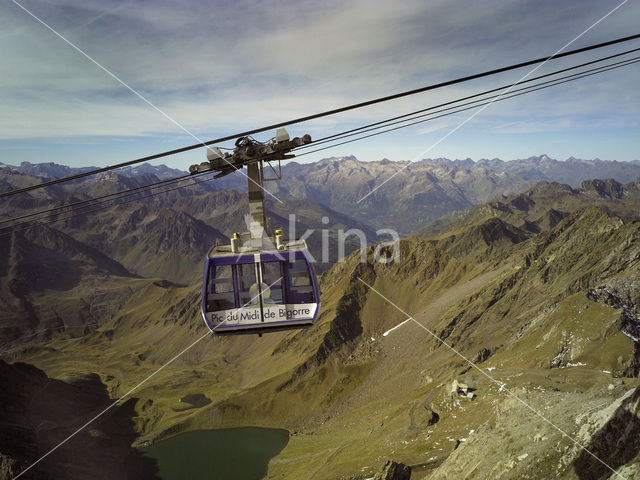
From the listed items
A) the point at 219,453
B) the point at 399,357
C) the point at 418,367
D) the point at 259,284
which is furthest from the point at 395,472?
the point at 219,453

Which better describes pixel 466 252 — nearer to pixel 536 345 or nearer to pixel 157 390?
pixel 536 345

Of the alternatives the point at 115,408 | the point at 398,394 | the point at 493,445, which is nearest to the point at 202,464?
the point at 115,408

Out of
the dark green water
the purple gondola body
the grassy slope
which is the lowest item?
the dark green water

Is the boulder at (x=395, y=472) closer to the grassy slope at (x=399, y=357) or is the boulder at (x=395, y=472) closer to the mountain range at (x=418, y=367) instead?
the mountain range at (x=418, y=367)

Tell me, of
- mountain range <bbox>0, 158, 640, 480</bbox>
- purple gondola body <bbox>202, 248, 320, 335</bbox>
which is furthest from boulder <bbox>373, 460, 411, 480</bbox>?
purple gondola body <bbox>202, 248, 320, 335</bbox>

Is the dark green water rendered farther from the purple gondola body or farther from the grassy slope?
the purple gondola body

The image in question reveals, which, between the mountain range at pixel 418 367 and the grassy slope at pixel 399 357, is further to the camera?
the grassy slope at pixel 399 357

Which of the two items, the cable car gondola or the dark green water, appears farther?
the dark green water

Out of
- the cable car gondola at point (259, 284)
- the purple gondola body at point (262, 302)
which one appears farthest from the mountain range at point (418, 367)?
the cable car gondola at point (259, 284)
